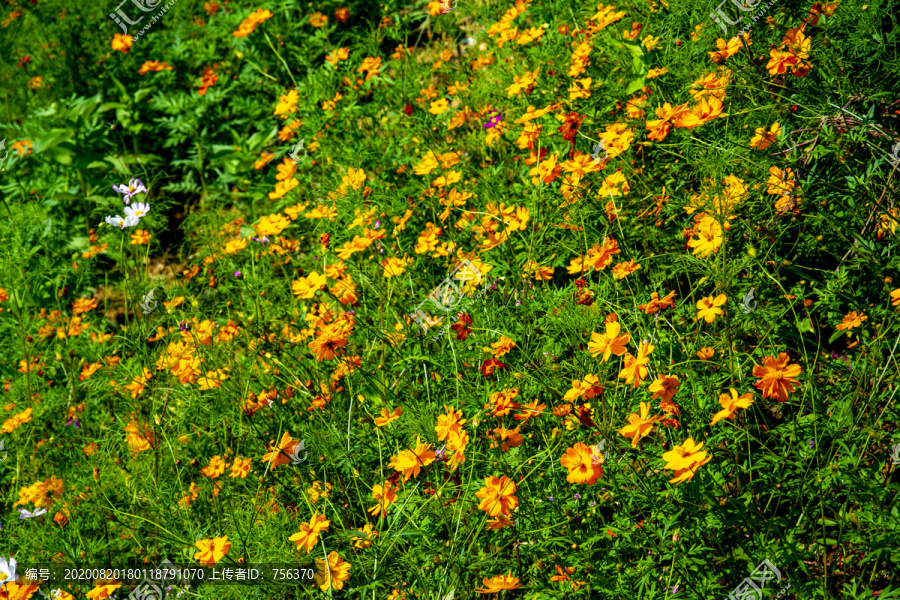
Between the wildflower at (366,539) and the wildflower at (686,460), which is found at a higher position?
the wildflower at (686,460)

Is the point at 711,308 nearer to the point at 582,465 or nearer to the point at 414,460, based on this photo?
the point at 582,465

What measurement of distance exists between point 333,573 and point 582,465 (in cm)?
66

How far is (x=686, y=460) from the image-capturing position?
1.27 m

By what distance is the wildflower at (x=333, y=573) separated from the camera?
61.3 inches

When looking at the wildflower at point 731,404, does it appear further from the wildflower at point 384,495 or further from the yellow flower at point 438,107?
the yellow flower at point 438,107

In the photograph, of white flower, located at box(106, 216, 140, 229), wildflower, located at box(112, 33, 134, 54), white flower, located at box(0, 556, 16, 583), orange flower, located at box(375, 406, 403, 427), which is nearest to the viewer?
orange flower, located at box(375, 406, 403, 427)

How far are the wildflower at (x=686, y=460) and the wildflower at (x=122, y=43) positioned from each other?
404 cm

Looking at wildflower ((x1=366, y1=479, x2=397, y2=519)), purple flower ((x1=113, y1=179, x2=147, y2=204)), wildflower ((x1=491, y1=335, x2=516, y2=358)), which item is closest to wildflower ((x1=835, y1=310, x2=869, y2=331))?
wildflower ((x1=491, y1=335, x2=516, y2=358))

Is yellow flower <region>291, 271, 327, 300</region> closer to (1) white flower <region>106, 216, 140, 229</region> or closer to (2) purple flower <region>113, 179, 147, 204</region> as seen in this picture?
(1) white flower <region>106, 216, 140, 229</region>

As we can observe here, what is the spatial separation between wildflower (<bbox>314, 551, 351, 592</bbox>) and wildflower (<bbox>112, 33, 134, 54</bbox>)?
11.9 feet

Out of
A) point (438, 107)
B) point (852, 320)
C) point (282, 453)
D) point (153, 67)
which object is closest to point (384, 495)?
point (282, 453)

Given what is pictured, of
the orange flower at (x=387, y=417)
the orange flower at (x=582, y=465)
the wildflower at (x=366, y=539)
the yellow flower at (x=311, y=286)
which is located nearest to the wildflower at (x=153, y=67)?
the yellow flower at (x=311, y=286)

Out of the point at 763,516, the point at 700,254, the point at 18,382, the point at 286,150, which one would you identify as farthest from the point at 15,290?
the point at 763,516

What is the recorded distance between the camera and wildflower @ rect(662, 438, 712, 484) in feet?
4.09
